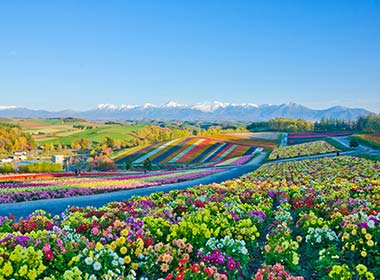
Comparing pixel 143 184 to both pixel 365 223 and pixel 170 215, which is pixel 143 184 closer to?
pixel 170 215

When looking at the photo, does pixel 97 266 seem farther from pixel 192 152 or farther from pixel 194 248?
pixel 192 152

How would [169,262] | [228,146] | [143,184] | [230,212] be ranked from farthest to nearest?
[228,146] < [143,184] < [230,212] < [169,262]

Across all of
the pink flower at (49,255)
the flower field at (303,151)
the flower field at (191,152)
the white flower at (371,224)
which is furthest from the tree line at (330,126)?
the pink flower at (49,255)

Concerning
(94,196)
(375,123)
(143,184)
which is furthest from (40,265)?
(375,123)

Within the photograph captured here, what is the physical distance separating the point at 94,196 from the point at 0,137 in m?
119

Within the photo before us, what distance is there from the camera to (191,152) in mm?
83188

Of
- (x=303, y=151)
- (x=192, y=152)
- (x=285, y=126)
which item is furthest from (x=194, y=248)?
(x=285, y=126)

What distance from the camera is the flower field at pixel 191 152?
249 feet

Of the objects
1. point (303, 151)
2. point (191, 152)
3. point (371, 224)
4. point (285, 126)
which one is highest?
point (285, 126)

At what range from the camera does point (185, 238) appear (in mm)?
7172

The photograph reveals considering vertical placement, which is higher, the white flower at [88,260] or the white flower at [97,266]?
the white flower at [88,260]

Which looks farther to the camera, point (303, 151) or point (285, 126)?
point (285, 126)

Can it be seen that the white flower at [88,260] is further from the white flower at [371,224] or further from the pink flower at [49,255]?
the white flower at [371,224]

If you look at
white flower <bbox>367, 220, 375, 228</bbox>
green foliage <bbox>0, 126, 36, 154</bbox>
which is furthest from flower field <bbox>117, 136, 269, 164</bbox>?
white flower <bbox>367, 220, 375, 228</bbox>
